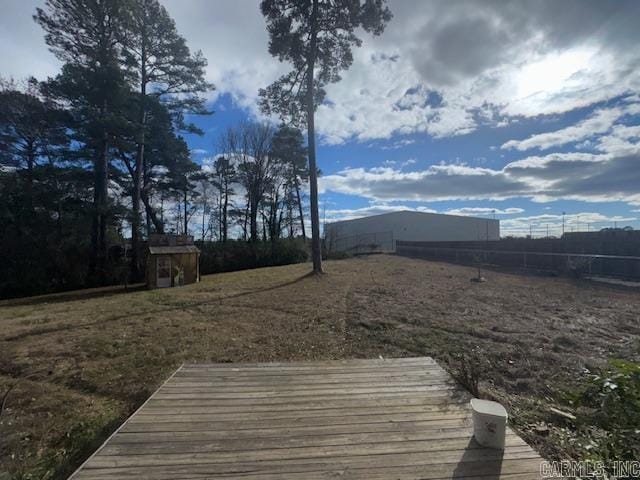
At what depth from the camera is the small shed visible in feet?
44.1

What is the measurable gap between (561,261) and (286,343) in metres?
15.7

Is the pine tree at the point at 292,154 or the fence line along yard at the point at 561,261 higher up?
the pine tree at the point at 292,154

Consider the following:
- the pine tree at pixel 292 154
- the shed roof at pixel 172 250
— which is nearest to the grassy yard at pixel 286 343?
the shed roof at pixel 172 250

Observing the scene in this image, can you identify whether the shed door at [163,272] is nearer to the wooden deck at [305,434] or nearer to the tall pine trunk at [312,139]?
the tall pine trunk at [312,139]

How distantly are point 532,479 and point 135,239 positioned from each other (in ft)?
62.0

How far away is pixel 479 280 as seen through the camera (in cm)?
1149

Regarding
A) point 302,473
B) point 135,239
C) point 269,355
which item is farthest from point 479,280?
point 135,239

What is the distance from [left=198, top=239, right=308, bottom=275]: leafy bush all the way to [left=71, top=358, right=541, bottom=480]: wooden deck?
18.6 meters

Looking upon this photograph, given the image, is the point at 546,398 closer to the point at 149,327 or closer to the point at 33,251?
the point at 149,327

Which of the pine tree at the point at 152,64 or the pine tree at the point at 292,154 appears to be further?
the pine tree at the point at 292,154

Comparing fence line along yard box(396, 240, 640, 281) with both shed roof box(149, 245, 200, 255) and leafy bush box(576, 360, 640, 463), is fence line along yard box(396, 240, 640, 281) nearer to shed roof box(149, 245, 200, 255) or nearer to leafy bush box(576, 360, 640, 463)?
leafy bush box(576, 360, 640, 463)

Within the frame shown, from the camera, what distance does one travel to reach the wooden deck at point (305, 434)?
6.73 feet

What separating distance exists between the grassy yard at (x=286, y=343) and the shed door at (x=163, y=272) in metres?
3.35

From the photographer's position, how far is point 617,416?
2416mm
